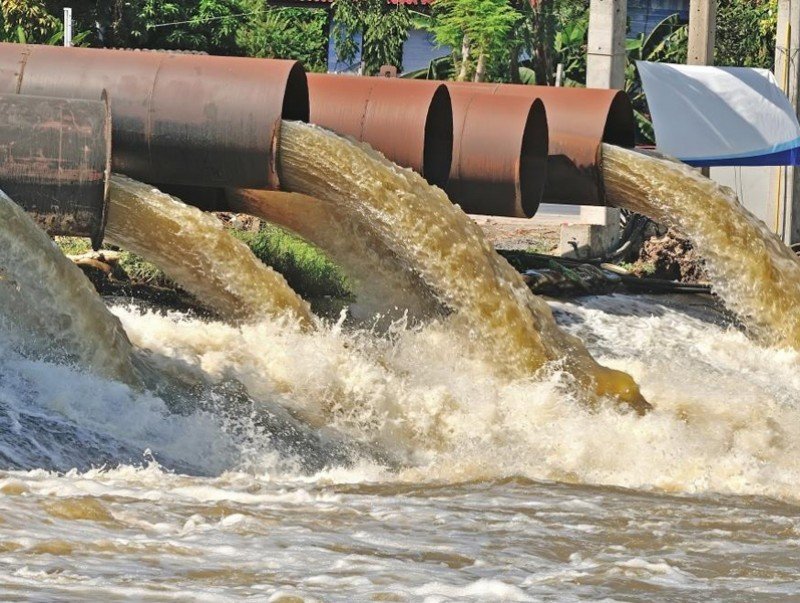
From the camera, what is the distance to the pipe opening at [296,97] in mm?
14382

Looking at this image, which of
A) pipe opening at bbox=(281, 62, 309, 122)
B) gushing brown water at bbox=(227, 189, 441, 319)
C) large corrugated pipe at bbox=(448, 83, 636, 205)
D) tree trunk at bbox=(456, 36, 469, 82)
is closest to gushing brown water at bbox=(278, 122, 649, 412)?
pipe opening at bbox=(281, 62, 309, 122)

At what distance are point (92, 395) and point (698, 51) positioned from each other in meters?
13.8

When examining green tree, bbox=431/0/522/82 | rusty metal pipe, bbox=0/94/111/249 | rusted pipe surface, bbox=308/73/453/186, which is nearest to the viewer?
rusty metal pipe, bbox=0/94/111/249

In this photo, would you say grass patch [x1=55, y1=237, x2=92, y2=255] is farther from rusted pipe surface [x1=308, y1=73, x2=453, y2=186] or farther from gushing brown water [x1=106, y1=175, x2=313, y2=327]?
gushing brown water [x1=106, y1=175, x2=313, y2=327]

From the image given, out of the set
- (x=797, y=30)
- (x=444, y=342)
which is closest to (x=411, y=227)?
(x=444, y=342)

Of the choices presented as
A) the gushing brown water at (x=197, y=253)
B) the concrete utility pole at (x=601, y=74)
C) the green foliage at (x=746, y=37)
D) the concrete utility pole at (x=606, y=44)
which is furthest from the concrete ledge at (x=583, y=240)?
the green foliage at (x=746, y=37)

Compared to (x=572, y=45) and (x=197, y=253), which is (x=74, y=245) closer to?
(x=197, y=253)

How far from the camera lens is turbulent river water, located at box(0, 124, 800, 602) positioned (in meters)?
6.93

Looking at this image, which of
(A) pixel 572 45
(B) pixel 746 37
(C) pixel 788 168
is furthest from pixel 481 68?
(C) pixel 788 168

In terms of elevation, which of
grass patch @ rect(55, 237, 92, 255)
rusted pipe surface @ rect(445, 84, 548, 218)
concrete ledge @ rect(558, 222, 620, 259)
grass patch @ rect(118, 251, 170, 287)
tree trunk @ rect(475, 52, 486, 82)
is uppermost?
tree trunk @ rect(475, 52, 486, 82)

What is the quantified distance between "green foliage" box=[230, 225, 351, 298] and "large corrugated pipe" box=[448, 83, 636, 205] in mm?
2190

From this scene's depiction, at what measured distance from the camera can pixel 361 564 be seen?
695 centimetres

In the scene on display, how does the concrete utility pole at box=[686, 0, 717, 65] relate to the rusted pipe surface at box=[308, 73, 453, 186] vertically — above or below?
above

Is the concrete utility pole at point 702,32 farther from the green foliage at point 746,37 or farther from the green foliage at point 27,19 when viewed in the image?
the green foliage at point 746,37
